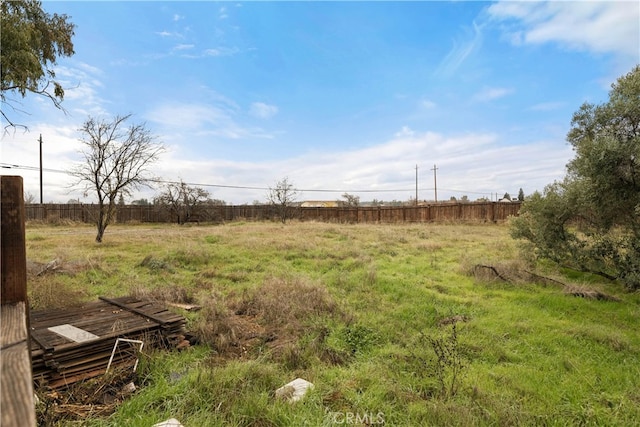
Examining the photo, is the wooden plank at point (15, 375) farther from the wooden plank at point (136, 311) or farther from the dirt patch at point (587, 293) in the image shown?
the dirt patch at point (587, 293)

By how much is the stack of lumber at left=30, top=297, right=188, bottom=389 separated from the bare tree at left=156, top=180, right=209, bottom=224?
21438mm

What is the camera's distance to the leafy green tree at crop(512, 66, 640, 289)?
14.1ft

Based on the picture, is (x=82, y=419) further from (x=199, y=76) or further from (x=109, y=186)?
(x=109, y=186)

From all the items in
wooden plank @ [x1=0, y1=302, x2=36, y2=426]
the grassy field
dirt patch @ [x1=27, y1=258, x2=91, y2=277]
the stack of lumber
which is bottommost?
the grassy field

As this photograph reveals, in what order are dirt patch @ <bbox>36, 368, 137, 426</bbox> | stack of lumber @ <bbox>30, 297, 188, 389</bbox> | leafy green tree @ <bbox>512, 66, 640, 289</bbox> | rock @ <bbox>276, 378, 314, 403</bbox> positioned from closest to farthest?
dirt patch @ <bbox>36, 368, 137, 426</bbox>, rock @ <bbox>276, 378, 314, 403</bbox>, stack of lumber @ <bbox>30, 297, 188, 389</bbox>, leafy green tree @ <bbox>512, 66, 640, 289</bbox>

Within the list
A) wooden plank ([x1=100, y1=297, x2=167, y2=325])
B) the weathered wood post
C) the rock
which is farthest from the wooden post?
wooden plank ([x1=100, y1=297, x2=167, y2=325])

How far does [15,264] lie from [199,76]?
1124cm

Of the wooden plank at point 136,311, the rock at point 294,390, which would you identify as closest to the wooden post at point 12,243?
the rock at point 294,390

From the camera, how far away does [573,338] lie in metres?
4.08

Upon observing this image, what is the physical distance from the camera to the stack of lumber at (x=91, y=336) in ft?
9.70

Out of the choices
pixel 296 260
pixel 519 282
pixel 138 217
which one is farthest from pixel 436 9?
pixel 138 217

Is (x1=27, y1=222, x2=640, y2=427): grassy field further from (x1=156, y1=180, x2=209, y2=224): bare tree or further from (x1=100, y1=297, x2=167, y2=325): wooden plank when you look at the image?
(x1=156, y1=180, x2=209, y2=224): bare tree

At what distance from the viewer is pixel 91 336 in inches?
133

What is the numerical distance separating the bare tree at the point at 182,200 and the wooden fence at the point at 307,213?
395 mm
